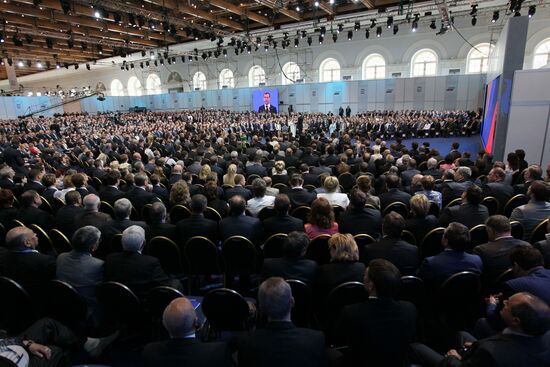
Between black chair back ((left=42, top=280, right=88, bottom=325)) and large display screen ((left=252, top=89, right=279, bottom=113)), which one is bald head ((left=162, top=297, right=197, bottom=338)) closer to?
black chair back ((left=42, top=280, right=88, bottom=325))

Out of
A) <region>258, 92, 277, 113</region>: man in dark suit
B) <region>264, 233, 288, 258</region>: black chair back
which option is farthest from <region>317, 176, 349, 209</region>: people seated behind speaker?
<region>258, 92, 277, 113</region>: man in dark suit

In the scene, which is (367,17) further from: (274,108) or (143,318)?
(143,318)

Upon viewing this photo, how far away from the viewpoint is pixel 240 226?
13.4 feet

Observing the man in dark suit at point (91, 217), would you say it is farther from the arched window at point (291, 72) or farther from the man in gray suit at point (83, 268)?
the arched window at point (291, 72)

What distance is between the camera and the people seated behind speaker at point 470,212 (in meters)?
4.06

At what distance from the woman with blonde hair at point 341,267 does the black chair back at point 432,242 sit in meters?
1.33

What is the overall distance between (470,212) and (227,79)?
117 ft

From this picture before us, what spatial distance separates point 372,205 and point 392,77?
2524 centimetres

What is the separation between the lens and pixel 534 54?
21359 mm

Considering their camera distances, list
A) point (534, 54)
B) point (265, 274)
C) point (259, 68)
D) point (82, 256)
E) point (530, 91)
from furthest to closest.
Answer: point (259, 68) → point (534, 54) → point (530, 91) → point (82, 256) → point (265, 274)

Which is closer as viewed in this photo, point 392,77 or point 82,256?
point 82,256

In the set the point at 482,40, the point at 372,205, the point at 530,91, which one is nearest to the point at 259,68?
the point at 482,40

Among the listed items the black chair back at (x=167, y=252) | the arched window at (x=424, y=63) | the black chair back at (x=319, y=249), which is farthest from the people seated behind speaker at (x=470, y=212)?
the arched window at (x=424, y=63)

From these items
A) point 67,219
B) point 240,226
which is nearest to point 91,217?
point 67,219
